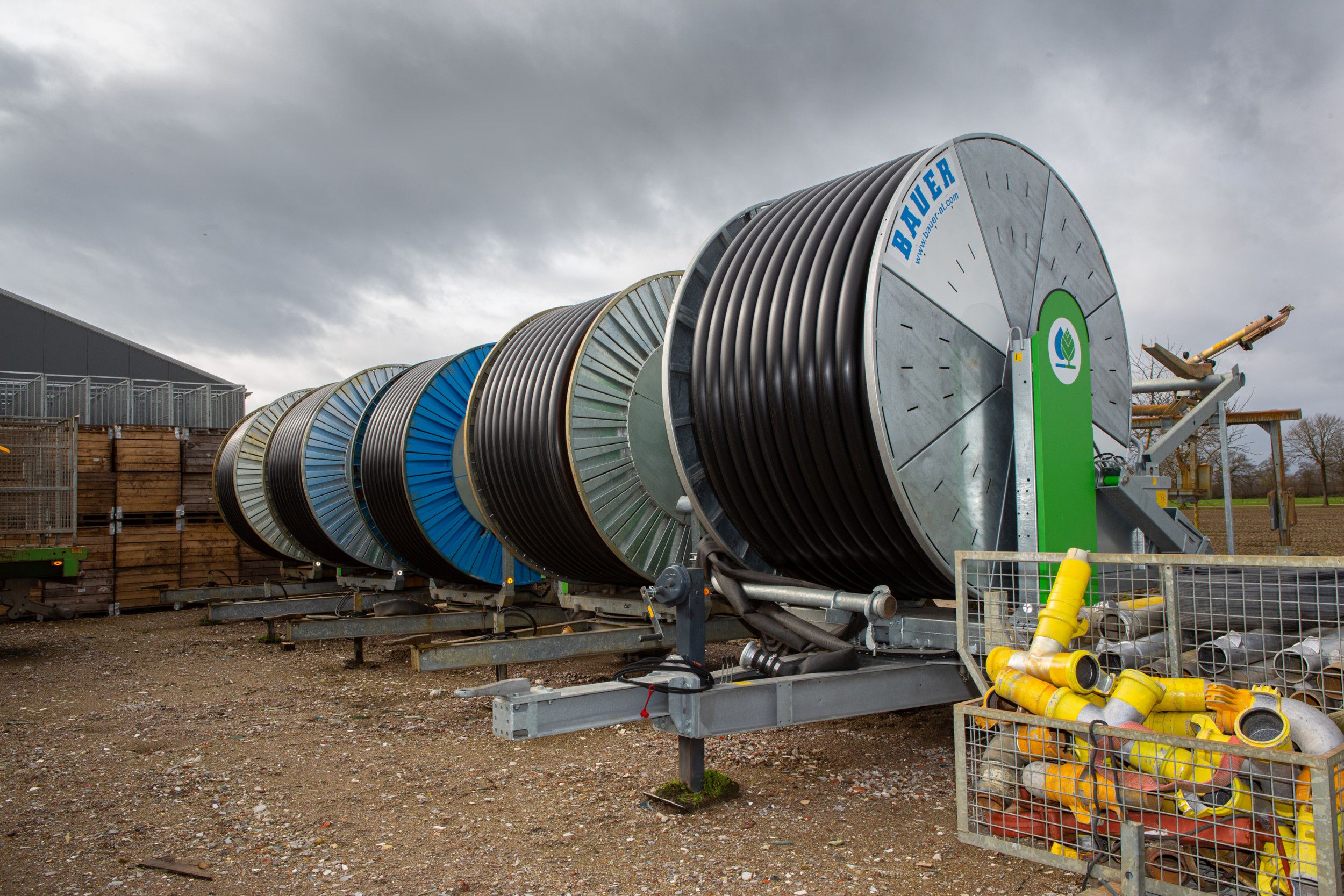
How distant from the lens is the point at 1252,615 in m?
3.17

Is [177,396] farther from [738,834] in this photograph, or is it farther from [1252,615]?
[1252,615]

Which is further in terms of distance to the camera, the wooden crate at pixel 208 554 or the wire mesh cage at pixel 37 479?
the wooden crate at pixel 208 554

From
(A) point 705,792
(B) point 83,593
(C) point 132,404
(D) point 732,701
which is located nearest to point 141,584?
(B) point 83,593

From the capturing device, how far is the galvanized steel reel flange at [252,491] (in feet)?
45.7

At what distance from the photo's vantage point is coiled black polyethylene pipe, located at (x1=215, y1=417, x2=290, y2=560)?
14.2 m

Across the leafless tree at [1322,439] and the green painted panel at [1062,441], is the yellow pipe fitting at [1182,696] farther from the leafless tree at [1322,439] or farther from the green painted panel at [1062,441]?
the leafless tree at [1322,439]

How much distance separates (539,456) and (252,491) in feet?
28.6

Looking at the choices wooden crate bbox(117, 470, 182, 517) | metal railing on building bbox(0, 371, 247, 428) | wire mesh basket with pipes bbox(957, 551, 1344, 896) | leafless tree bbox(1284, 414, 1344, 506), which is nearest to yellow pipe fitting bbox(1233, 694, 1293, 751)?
wire mesh basket with pipes bbox(957, 551, 1344, 896)

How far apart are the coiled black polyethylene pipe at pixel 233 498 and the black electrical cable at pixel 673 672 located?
11.4m

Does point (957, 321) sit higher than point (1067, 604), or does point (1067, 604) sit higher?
point (957, 321)

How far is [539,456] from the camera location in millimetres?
7184

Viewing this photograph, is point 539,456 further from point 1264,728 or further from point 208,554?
point 208,554

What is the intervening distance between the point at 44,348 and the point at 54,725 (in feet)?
72.1

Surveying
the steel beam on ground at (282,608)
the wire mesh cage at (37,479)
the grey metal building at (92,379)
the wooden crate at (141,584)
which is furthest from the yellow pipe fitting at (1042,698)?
the grey metal building at (92,379)
